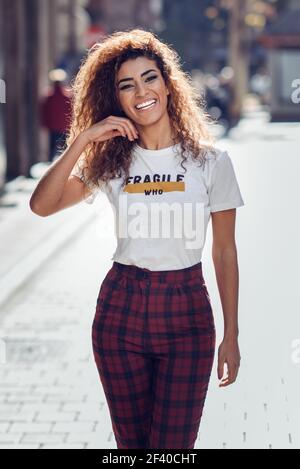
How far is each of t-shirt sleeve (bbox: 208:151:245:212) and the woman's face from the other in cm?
27

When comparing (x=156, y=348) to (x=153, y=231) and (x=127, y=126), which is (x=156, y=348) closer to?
(x=153, y=231)

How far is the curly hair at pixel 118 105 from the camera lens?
3.73 m

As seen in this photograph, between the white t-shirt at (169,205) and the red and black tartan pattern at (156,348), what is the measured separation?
0.05 metres

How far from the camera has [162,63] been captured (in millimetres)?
3762

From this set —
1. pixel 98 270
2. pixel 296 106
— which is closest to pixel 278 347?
pixel 98 270

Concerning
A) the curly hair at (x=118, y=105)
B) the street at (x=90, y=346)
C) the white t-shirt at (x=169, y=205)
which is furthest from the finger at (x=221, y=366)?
the street at (x=90, y=346)

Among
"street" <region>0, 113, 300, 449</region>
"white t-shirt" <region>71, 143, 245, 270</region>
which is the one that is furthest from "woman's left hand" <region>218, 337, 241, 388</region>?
"street" <region>0, 113, 300, 449</region>

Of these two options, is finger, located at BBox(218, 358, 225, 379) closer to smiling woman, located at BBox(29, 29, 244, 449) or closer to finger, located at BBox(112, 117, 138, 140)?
smiling woman, located at BBox(29, 29, 244, 449)

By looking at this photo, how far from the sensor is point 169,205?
3.66m

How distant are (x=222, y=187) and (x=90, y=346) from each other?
181 inches

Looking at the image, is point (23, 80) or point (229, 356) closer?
point (229, 356)

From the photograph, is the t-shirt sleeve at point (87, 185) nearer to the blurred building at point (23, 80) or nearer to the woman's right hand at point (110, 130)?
the woman's right hand at point (110, 130)

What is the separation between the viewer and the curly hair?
12.2 feet

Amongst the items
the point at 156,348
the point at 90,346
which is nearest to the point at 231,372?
the point at 156,348
